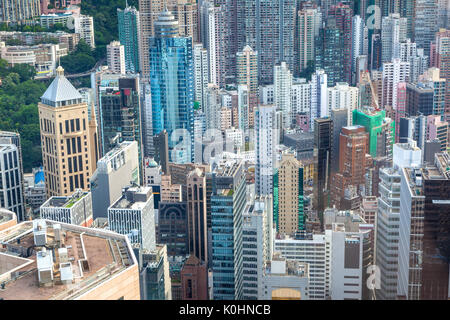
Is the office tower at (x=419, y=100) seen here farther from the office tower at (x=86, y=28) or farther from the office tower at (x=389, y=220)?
the office tower at (x=86, y=28)

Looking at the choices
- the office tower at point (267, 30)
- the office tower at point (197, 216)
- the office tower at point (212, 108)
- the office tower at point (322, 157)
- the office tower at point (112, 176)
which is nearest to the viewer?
the office tower at point (197, 216)

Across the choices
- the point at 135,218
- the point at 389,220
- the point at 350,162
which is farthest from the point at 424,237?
the point at 350,162

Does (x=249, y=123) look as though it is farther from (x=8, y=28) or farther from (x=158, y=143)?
(x=8, y=28)

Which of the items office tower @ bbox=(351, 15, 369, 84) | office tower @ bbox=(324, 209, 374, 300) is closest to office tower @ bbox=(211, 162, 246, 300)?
office tower @ bbox=(324, 209, 374, 300)

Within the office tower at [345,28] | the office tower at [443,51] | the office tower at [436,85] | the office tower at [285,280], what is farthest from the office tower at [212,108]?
the office tower at [285,280]

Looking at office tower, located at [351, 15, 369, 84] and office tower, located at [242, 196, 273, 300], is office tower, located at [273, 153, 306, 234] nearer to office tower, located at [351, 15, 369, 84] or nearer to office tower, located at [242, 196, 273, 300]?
office tower, located at [242, 196, 273, 300]

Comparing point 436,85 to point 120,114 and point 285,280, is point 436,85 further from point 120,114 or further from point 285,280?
point 285,280
